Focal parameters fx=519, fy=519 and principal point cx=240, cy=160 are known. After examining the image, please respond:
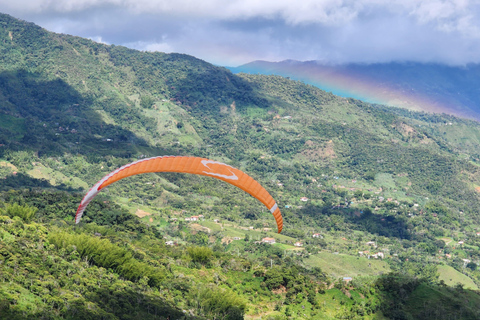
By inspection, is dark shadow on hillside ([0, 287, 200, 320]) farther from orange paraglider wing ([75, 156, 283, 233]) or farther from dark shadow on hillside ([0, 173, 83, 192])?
dark shadow on hillside ([0, 173, 83, 192])

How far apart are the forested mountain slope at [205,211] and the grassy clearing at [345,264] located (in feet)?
1.13


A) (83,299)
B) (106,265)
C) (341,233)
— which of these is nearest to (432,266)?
(341,233)

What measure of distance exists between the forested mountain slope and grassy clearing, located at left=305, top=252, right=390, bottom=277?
34 centimetres

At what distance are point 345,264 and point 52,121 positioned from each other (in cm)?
9798

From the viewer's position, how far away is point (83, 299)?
32.6 meters

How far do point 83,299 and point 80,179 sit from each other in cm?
8778

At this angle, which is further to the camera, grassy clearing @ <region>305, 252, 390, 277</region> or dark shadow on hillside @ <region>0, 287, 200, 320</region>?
grassy clearing @ <region>305, 252, 390, 277</region>

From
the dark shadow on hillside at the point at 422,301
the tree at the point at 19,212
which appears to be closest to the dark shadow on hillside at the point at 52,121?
the tree at the point at 19,212

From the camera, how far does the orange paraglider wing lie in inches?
1249

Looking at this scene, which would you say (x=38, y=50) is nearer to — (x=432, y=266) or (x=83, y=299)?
(x=432, y=266)

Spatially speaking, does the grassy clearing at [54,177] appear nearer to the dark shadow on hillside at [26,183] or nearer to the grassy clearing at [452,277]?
the dark shadow on hillside at [26,183]

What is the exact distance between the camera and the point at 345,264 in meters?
85.3

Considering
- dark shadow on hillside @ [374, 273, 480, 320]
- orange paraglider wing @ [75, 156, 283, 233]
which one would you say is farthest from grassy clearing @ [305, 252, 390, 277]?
orange paraglider wing @ [75, 156, 283, 233]

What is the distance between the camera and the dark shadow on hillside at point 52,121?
128125 millimetres
